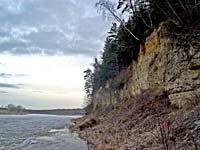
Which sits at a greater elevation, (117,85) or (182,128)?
(117,85)

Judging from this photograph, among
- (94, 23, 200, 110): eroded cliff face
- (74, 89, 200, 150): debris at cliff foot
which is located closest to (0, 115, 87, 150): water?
(74, 89, 200, 150): debris at cliff foot

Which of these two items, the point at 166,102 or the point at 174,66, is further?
the point at 166,102

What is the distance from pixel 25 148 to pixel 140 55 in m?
15.0

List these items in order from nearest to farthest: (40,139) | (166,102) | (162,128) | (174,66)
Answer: (162,128)
(174,66)
(166,102)
(40,139)

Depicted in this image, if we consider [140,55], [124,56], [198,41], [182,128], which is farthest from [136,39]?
[182,128]

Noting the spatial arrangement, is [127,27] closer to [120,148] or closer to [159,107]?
[159,107]

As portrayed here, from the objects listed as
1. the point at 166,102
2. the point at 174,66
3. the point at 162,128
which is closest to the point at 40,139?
the point at 166,102

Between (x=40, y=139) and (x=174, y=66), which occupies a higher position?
(x=174, y=66)

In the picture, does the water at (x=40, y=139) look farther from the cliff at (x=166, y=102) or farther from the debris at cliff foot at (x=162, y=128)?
the debris at cliff foot at (x=162, y=128)

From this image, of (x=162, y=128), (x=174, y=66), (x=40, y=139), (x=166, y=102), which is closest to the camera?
(x=162, y=128)

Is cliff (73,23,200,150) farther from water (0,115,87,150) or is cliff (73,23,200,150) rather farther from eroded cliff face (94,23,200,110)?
water (0,115,87,150)

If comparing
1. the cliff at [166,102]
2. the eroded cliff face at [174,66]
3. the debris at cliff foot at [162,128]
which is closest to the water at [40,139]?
the cliff at [166,102]

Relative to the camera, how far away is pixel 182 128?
43.4 ft

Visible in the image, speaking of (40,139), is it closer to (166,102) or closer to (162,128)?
(166,102)
